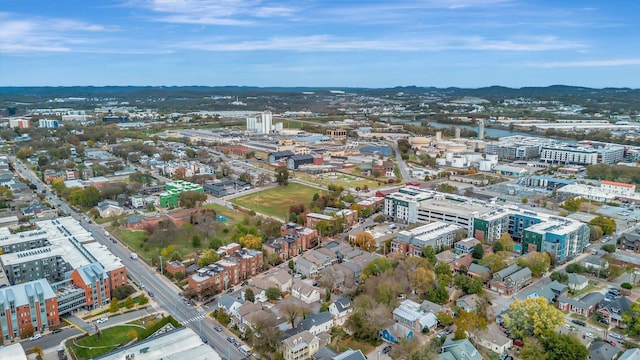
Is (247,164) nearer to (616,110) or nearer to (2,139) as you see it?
(2,139)

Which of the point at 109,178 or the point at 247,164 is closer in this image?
the point at 109,178

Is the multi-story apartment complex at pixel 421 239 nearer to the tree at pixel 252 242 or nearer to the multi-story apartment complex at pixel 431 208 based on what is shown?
the multi-story apartment complex at pixel 431 208

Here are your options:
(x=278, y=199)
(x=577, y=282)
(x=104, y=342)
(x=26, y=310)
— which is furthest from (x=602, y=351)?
(x=278, y=199)

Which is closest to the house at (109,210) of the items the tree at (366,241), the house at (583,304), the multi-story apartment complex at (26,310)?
the multi-story apartment complex at (26,310)

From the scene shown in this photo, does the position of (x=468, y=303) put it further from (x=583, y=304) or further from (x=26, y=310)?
(x=26, y=310)

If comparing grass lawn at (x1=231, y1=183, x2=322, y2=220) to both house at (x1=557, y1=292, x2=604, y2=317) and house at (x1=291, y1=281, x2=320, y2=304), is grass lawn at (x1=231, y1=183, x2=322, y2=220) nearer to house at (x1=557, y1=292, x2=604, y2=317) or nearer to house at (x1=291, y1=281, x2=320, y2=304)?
house at (x1=291, y1=281, x2=320, y2=304)

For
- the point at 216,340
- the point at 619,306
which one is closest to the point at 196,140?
the point at 216,340
